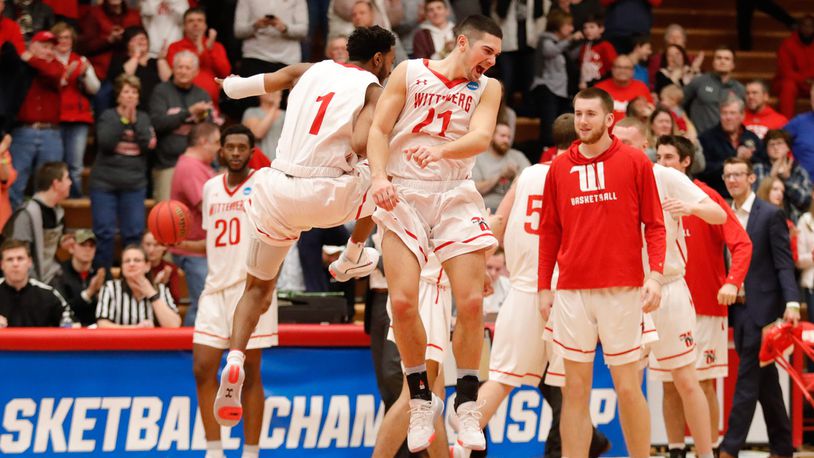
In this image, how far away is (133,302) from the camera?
957 cm

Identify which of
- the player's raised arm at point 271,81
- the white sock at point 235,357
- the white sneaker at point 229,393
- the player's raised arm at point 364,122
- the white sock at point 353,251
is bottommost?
the white sneaker at point 229,393

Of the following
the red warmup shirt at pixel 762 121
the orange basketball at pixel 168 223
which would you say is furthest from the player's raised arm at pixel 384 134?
the red warmup shirt at pixel 762 121

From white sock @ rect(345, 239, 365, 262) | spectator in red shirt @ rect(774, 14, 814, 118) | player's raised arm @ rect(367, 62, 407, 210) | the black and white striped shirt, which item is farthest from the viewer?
spectator in red shirt @ rect(774, 14, 814, 118)

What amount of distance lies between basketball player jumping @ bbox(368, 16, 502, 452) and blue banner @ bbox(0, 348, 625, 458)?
2763 mm

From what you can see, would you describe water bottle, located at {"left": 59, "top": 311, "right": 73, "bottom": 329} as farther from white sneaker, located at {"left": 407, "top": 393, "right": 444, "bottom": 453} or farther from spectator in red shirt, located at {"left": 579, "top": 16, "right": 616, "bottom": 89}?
spectator in red shirt, located at {"left": 579, "top": 16, "right": 616, "bottom": 89}

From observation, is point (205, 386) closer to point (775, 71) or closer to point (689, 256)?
point (689, 256)

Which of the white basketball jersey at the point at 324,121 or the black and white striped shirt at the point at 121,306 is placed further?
the black and white striped shirt at the point at 121,306

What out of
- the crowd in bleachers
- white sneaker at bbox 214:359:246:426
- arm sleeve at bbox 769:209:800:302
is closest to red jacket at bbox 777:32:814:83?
the crowd in bleachers

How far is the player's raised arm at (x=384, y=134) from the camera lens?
6.22 meters

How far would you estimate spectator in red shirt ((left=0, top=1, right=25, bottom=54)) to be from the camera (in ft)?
38.8

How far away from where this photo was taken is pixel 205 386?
8.56 metres

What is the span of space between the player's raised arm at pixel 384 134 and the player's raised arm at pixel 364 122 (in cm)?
15

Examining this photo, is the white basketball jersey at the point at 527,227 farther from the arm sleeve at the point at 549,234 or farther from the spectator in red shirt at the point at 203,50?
the spectator in red shirt at the point at 203,50

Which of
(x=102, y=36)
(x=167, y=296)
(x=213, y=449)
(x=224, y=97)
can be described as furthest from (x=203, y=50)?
(x=213, y=449)
